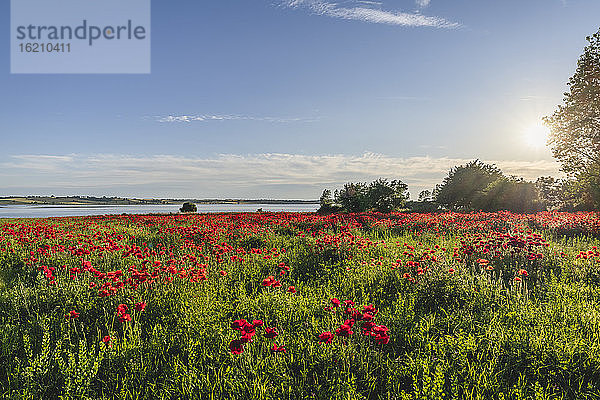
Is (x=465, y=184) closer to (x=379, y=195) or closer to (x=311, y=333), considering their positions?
(x=379, y=195)

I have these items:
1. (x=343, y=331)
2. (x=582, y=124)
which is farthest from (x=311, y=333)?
(x=582, y=124)

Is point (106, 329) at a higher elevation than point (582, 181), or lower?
lower

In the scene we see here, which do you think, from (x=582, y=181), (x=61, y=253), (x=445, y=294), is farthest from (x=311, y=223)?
(x=582, y=181)

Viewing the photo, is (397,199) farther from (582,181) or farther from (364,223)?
(364,223)

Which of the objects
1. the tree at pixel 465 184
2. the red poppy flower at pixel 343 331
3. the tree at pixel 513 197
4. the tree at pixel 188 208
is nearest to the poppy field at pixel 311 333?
the red poppy flower at pixel 343 331

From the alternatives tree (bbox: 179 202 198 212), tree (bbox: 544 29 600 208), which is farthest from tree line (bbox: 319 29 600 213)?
tree (bbox: 179 202 198 212)

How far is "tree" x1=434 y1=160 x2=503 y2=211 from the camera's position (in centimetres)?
4112

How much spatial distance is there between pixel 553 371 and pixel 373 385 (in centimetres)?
165

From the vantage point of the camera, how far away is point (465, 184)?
138ft

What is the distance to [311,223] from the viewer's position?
572 inches

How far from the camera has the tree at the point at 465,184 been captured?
135 feet

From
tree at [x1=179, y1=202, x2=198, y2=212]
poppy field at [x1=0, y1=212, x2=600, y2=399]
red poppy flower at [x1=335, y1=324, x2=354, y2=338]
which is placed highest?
tree at [x1=179, y1=202, x2=198, y2=212]

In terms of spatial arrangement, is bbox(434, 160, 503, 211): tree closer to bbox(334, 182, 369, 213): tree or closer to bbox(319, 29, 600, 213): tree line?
bbox(319, 29, 600, 213): tree line

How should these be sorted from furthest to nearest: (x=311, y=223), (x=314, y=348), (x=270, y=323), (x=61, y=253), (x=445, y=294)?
(x=311, y=223) < (x=61, y=253) < (x=445, y=294) < (x=270, y=323) < (x=314, y=348)
